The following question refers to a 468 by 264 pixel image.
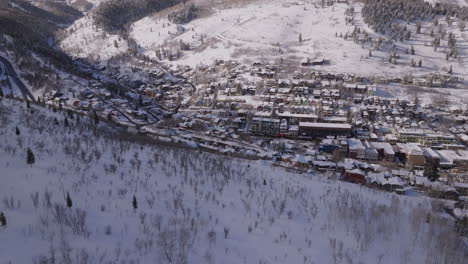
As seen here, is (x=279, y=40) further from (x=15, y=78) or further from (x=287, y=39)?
(x=15, y=78)

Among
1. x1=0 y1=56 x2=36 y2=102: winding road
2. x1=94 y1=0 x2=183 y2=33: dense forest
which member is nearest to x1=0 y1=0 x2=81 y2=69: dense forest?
x1=0 y1=56 x2=36 y2=102: winding road

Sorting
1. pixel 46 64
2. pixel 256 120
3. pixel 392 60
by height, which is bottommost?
pixel 256 120

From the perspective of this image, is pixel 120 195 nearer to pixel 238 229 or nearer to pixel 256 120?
pixel 238 229

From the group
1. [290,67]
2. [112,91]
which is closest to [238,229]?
[112,91]

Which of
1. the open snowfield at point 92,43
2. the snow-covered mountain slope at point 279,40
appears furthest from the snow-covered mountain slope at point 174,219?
the open snowfield at point 92,43

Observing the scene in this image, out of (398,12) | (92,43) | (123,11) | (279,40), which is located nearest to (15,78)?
(92,43)

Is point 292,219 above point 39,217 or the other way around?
the other way around

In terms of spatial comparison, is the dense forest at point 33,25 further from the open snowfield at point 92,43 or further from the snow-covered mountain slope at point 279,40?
the snow-covered mountain slope at point 279,40
